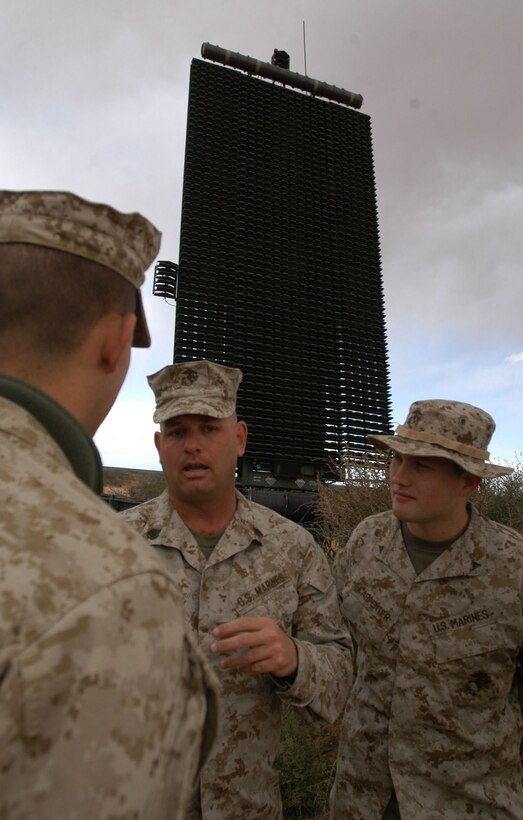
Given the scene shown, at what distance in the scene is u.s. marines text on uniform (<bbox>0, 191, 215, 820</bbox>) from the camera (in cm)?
52

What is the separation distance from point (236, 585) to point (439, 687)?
2.79ft

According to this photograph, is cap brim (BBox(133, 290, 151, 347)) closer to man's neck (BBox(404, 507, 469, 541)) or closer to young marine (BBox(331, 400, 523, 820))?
young marine (BBox(331, 400, 523, 820))

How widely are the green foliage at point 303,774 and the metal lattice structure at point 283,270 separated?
628 centimetres

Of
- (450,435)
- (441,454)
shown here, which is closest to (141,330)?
(441,454)

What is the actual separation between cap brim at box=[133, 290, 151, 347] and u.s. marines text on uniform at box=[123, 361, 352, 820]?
0.79 metres

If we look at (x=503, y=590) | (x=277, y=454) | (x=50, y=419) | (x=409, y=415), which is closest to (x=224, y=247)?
(x=277, y=454)

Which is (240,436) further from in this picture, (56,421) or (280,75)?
(280,75)

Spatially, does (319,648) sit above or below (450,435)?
below

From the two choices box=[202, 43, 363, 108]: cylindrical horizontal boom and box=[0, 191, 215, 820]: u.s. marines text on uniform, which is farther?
box=[202, 43, 363, 108]: cylindrical horizontal boom

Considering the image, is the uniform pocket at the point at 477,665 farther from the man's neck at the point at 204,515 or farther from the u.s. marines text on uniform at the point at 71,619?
the u.s. marines text on uniform at the point at 71,619

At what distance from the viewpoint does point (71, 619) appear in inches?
21.6

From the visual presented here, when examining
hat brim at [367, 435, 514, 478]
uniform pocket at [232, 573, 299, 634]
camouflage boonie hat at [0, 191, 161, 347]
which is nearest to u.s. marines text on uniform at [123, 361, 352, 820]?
uniform pocket at [232, 573, 299, 634]

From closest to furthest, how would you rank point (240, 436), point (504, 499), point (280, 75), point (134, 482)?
point (240, 436)
point (504, 499)
point (280, 75)
point (134, 482)

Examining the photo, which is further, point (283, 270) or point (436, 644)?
point (283, 270)
